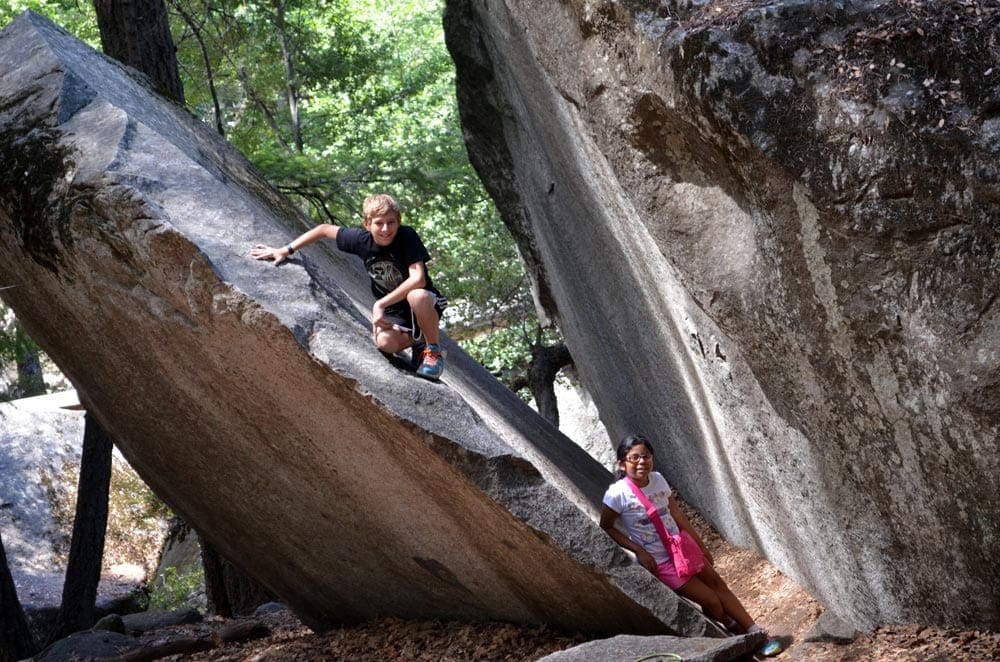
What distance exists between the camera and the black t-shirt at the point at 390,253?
18.6ft

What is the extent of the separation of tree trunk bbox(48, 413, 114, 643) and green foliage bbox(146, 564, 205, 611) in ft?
13.1

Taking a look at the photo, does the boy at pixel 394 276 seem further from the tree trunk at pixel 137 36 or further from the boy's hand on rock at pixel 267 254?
the tree trunk at pixel 137 36

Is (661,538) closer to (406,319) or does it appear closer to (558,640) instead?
(558,640)

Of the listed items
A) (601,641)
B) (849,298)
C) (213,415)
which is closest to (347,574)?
(213,415)

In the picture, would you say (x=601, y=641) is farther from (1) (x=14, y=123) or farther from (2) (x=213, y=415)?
(1) (x=14, y=123)

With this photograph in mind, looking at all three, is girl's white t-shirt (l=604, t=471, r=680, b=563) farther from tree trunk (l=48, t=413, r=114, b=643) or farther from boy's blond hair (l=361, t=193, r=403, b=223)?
tree trunk (l=48, t=413, r=114, b=643)

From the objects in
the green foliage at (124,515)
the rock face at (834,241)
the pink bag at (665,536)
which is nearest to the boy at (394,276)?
the rock face at (834,241)

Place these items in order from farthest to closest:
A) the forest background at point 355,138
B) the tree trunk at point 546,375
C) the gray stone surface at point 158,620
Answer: the tree trunk at point 546,375 < the forest background at point 355,138 < the gray stone surface at point 158,620

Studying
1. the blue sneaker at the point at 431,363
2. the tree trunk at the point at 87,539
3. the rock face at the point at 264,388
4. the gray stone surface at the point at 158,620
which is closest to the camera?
the rock face at the point at 264,388

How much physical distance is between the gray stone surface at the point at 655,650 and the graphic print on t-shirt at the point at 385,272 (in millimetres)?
2065

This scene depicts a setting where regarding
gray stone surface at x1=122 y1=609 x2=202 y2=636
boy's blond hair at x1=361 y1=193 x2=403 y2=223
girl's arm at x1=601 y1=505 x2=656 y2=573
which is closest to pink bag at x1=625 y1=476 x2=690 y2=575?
girl's arm at x1=601 y1=505 x2=656 y2=573

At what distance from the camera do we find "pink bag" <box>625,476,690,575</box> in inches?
230

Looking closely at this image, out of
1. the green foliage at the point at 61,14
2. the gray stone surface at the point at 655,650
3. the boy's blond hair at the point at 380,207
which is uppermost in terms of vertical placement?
the green foliage at the point at 61,14

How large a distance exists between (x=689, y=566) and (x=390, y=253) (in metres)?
2.35
